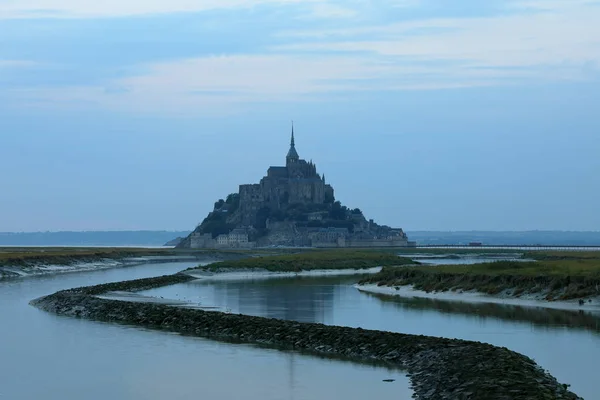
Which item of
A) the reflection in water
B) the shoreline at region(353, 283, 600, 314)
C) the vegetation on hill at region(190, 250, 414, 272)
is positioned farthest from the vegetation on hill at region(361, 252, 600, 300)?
the vegetation on hill at region(190, 250, 414, 272)

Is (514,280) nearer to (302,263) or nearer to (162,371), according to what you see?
(162,371)

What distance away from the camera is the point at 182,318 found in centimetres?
3447

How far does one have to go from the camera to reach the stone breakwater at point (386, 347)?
726 inches

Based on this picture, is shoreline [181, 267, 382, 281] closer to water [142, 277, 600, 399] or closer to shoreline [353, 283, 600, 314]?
water [142, 277, 600, 399]

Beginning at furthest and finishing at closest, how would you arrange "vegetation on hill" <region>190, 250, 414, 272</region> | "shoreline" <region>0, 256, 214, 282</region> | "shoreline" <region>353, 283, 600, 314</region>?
1. "vegetation on hill" <region>190, 250, 414, 272</region>
2. "shoreline" <region>0, 256, 214, 282</region>
3. "shoreline" <region>353, 283, 600, 314</region>

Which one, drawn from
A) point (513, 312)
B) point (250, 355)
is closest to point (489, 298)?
point (513, 312)

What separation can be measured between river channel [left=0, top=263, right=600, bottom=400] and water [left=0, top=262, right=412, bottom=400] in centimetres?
2

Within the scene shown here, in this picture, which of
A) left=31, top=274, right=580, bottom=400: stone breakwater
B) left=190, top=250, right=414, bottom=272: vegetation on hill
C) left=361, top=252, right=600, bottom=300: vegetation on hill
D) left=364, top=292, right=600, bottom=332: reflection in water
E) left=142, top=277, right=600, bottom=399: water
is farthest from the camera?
left=190, top=250, right=414, bottom=272: vegetation on hill

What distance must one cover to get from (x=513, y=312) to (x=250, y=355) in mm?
13932

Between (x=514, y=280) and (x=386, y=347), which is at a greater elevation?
(x=514, y=280)

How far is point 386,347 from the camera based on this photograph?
2580 centimetres

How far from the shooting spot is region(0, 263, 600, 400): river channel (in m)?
21.2

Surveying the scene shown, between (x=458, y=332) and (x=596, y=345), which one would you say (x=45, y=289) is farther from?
(x=596, y=345)

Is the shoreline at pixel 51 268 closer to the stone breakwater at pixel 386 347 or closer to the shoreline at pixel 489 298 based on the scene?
the shoreline at pixel 489 298
